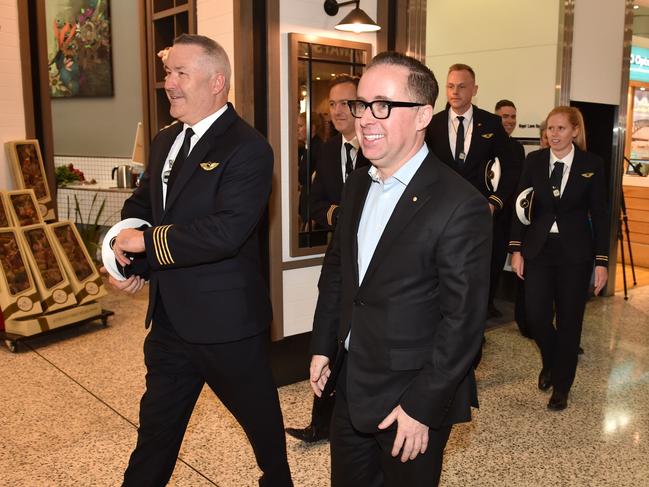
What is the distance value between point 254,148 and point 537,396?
2.87m

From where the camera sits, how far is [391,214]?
179cm

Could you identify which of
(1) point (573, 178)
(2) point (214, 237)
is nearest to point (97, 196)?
(1) point (573, 178)

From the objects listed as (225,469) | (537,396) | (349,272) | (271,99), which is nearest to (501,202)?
(537,396)

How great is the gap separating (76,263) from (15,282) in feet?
1.95

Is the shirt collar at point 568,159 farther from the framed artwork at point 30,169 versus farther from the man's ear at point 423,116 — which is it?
the framed artwork at point 30,169

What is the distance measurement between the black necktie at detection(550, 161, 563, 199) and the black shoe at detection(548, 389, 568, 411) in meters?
1.21

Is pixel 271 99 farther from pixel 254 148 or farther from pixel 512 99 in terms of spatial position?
pixel 512 99

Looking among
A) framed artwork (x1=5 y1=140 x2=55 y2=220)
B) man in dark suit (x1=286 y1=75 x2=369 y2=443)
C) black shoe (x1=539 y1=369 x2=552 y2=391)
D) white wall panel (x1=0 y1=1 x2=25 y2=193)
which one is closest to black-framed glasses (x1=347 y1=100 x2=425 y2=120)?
man in dark suit (x1=286 y1=75 x2=369 y2=443)

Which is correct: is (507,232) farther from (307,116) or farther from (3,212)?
(3,212)

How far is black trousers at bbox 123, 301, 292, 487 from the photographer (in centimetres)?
228

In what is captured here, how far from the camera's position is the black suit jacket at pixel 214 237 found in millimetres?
2123

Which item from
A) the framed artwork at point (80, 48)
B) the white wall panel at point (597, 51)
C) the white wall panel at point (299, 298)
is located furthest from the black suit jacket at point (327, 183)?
the framed artwork at point (80, 48)

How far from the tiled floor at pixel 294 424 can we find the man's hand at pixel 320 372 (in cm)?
119

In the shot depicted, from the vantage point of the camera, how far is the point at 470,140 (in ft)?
14.4
